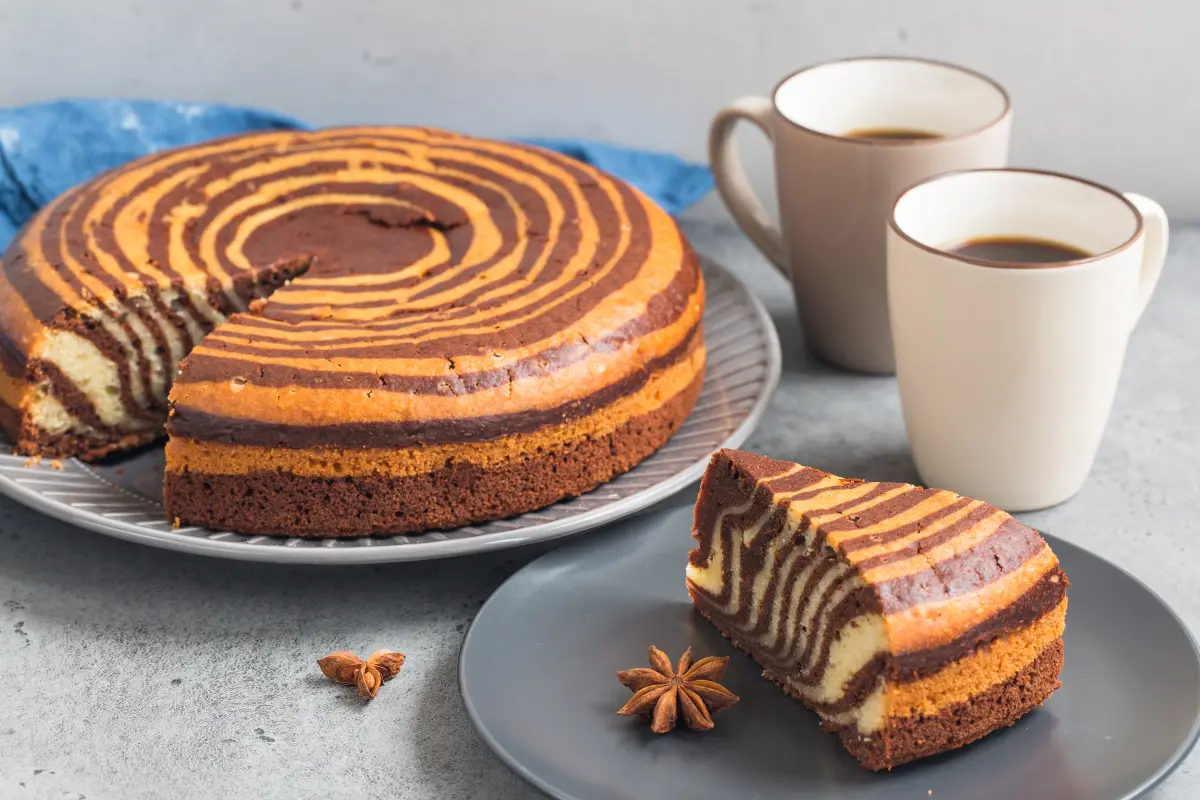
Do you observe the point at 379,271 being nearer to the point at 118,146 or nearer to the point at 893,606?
the point at 118,146

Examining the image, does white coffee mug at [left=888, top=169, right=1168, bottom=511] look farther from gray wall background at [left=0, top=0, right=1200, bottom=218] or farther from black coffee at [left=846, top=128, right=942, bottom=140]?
gray wall background at [left=0, top=0, right=1200, bottom=218]

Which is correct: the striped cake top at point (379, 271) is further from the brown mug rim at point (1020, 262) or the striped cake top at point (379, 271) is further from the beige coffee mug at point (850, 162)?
the brown mug rim at point (1020, 262)

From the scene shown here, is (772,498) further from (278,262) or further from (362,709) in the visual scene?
(278,262)

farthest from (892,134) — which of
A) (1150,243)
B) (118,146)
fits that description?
(118,146)

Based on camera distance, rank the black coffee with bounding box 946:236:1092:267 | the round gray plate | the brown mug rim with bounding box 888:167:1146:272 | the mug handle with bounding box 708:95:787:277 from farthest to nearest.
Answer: the mug handle with bounding box 708:95:787:277
the black coffee with bounding box 946:236:1092:267
the brown mug rim with bounding box 888:167:1146:272
the round gray plate

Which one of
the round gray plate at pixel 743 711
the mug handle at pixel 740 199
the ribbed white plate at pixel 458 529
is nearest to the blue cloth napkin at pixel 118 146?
the mug handle at pixel 740 199

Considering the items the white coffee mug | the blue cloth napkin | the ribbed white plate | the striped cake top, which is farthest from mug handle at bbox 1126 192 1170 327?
the blue cloth napkin
